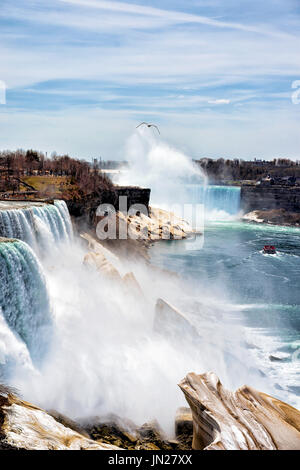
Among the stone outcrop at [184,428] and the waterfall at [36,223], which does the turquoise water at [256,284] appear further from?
the waterfall at [36,223]

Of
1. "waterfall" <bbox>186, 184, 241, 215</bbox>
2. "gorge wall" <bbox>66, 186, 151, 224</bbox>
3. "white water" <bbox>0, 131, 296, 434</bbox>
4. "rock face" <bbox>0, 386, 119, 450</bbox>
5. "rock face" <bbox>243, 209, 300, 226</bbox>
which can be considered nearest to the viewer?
"rock face" <bbox>0, 386, 119, 450</bbox>

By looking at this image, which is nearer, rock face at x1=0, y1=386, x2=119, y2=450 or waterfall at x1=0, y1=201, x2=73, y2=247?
rock face at x1=0, y1=386, x2=119, y2=450

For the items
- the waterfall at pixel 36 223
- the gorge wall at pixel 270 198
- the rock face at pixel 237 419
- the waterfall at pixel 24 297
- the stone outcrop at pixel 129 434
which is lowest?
the stone outcrop at pixel 129 434

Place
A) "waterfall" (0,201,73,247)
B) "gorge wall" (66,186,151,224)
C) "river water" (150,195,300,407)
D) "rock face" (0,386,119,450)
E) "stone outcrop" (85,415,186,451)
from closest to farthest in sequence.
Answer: "rock face" (0,386,119,450)
"stone outcrop" (85,415,186,451)
"river water" (150,195,300,407)
"waterfall" (0,201,73,247)
"gorge wall" (66,186,151,224)

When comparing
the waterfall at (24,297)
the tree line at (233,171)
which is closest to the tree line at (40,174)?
the waterfall at (24,297)

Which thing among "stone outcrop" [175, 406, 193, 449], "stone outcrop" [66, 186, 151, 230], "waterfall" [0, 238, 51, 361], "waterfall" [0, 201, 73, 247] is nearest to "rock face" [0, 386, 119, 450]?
"stone outcrop" [175, 406, 193, 449]

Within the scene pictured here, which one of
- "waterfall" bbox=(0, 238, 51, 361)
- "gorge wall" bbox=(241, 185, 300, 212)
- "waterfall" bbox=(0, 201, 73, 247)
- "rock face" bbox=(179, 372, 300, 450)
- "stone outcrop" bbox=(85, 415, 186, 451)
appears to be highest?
"gorge wall" bbox=(241, 185, 300, 212)

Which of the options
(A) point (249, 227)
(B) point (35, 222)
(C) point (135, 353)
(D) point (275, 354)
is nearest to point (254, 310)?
(D) point (275, 354)

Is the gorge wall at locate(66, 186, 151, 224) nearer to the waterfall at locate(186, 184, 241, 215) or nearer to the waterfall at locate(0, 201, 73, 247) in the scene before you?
the waterfall at locate(0, 201, 73, 247)

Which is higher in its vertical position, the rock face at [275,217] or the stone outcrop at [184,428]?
the rock face at [275,217]
